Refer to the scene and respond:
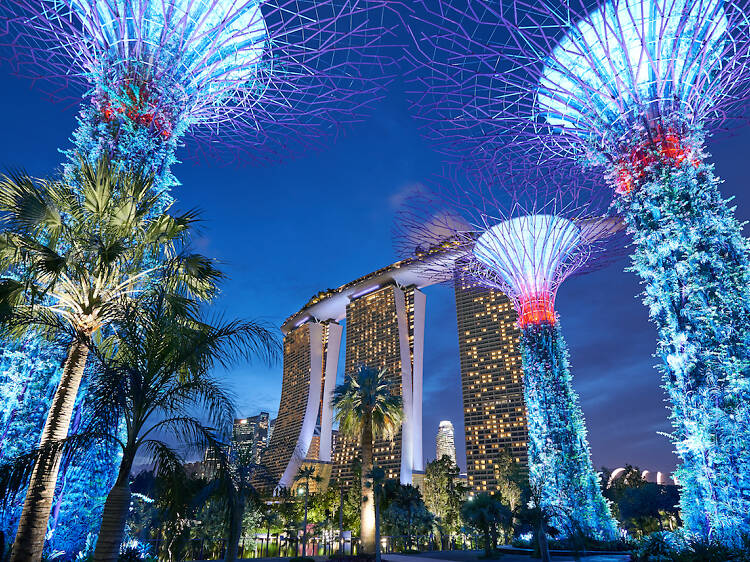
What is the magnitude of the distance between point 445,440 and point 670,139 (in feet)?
635

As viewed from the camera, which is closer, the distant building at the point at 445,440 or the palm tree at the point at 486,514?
the palm tree at the point at 486,514

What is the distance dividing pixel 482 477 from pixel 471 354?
3062 cm

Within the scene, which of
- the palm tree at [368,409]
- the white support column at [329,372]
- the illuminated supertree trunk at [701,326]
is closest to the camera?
the illuminated supertree trunk at [701,326]

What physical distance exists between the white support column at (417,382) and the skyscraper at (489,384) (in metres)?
32.1

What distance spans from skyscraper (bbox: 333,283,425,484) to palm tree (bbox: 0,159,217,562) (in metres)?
64.8

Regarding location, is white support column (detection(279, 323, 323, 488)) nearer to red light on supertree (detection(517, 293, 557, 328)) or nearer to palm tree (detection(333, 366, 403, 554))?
palm tree (detection(333, 366, 403, 554))

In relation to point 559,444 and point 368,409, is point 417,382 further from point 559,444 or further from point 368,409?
point 559,444

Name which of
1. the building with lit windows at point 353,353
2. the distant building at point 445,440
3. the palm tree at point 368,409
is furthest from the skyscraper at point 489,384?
the palm tree at point 368,409

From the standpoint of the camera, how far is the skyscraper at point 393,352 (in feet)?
246

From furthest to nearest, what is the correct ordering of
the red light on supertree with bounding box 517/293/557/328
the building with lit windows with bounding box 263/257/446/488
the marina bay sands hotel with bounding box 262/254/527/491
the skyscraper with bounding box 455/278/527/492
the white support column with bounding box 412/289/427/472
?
1. the skyscraper with bounding box 455/278/527/492
2. the marina bay sands hotel with bounding box 262/254/527/491
3. the building with lit windows with bounding box 263/257/446/488
4. the white support column with bounding box 412/289/427/472
5. the red light on supertree with bounding box 517/293/557/328

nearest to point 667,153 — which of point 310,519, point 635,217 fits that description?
point 635,217

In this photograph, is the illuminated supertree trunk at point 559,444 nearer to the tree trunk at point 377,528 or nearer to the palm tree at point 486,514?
the palm tree at point 486,514

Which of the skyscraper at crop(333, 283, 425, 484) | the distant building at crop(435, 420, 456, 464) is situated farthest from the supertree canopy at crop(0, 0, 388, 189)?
the distant building at crop(435, 420, 456, 464)

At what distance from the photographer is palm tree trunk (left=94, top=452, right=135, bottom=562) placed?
24.1 feet
